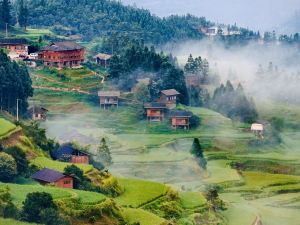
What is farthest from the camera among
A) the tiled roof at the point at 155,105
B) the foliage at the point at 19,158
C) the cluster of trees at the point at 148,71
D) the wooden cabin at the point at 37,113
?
the cluster of trees at the point at 148,71

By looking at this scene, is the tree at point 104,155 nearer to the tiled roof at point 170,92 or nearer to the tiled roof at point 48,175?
the tiled roof at point 48,175

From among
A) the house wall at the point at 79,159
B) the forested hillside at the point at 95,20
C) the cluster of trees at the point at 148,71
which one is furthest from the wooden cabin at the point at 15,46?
the house wall at the point at 79,159

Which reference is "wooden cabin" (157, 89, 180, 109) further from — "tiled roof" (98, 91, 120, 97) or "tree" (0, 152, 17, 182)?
"tree" (0, 152, 17, 182)

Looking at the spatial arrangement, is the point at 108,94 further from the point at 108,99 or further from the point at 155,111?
the point at 155,111

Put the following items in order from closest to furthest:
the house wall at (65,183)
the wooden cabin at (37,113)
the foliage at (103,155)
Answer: the house wall at (65,183), the foliage at (103,155), the wooden cabin at (37,113)

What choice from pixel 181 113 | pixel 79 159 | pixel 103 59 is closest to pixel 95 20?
pixel 103 59

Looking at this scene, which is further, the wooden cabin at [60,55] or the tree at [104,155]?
the wooden cabin at [60,55]

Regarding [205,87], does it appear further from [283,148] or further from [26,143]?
[26,143]
